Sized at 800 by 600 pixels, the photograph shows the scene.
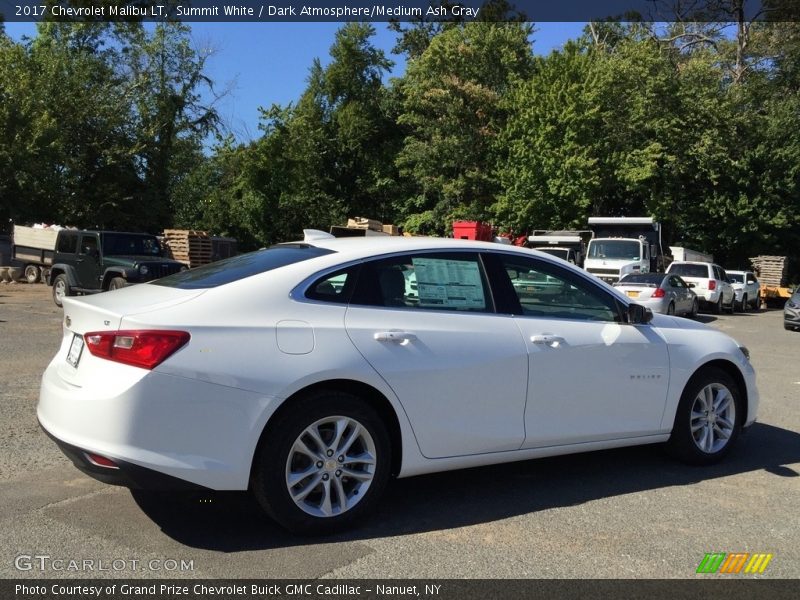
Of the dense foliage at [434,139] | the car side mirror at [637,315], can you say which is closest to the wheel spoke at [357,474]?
the car side mirror at [637,315]

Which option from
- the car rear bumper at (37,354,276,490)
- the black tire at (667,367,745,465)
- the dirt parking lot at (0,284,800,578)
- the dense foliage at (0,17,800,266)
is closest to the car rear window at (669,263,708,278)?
the dense foliage at (0,17,800,266)

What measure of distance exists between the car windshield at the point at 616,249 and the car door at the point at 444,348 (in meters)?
19.9

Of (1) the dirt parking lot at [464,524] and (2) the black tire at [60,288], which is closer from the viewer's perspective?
(1) the dirt parking lot at [464,524]

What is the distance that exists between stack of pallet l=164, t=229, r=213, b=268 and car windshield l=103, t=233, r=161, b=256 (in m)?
8.44

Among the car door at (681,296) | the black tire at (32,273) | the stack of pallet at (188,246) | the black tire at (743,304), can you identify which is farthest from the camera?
the black tire at (743,304)

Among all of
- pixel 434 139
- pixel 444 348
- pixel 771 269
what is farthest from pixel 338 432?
pixel 771 269

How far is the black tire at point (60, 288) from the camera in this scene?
1733 centimetres

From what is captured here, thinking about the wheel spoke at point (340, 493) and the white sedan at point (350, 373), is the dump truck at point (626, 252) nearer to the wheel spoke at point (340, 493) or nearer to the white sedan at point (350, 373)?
the white sedan at point (350, 373)

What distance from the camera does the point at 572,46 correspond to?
115ft

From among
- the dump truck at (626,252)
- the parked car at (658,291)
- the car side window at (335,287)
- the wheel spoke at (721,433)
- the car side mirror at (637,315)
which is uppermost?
the dump truck at (626,252)

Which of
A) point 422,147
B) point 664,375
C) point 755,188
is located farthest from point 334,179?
point 664,375

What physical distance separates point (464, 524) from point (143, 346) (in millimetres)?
2041

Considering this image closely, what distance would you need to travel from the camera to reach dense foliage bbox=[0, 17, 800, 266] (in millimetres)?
33312

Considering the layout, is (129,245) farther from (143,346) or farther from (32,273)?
(143,346)
